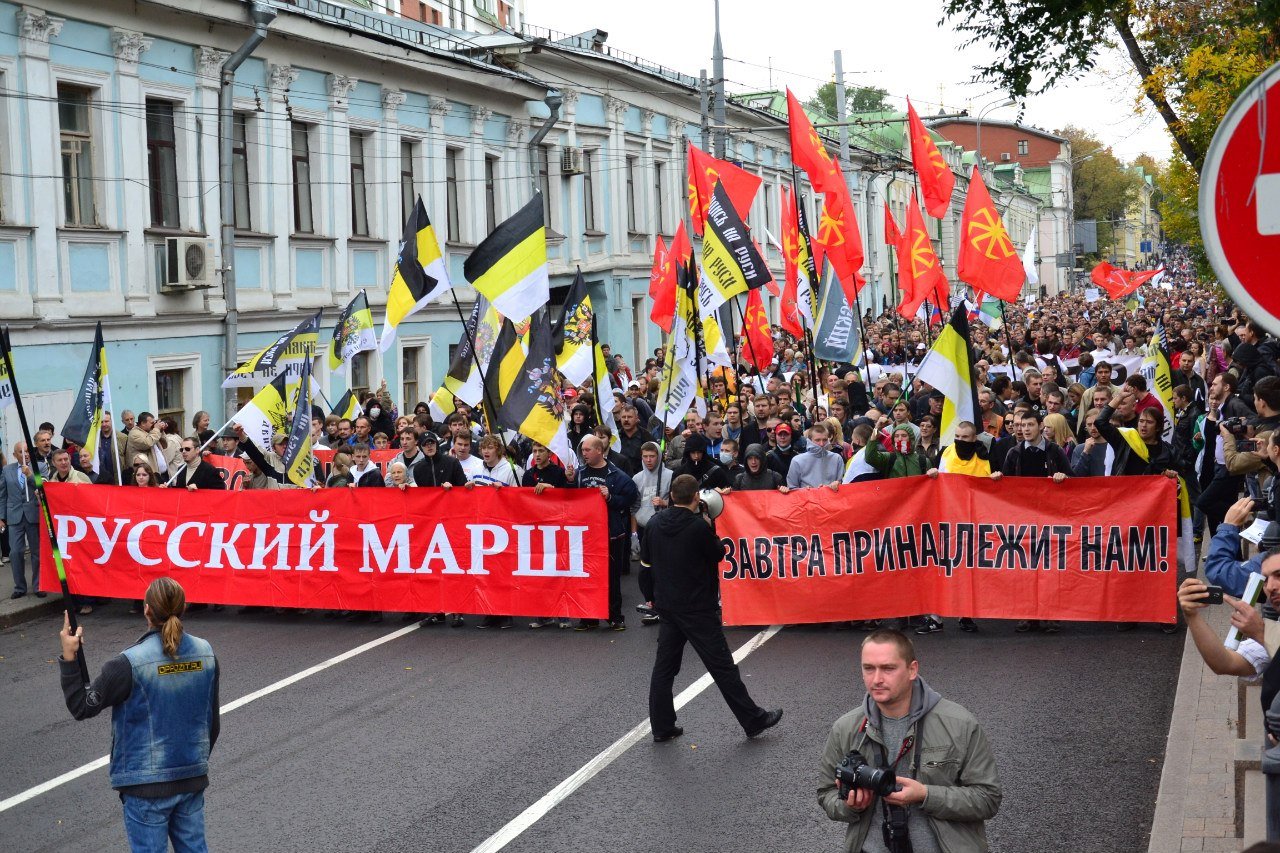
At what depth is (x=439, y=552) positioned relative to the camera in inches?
522

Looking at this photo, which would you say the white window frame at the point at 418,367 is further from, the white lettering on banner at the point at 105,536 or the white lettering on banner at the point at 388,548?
the white lettering on banner at the point at 388,548

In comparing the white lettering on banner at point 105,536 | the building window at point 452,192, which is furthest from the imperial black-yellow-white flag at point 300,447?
the building window at point 452,192

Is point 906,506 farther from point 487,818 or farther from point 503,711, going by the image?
point 487,818

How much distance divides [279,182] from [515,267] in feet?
44.9

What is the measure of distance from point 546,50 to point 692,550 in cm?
2784

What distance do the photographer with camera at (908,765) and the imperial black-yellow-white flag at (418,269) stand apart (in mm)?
10211

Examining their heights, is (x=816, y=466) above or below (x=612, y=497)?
above

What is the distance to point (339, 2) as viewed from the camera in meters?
33.7

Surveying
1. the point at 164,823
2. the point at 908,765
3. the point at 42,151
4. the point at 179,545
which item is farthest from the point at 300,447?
the point at 908,765

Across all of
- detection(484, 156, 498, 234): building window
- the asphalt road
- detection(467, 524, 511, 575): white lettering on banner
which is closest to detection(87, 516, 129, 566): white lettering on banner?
the asphalt road

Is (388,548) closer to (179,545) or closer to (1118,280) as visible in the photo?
(179,545)

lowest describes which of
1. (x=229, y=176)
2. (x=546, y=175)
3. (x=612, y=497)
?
(x=612, y=497)

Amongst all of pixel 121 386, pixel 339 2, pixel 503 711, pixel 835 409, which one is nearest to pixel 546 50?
pixel 339 2

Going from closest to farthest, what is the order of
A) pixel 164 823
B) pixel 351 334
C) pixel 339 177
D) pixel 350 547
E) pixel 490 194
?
pixel 164 823 → pixel 350 547 → pixel 351 334 → pixel 339 177 → pixel 490 194
